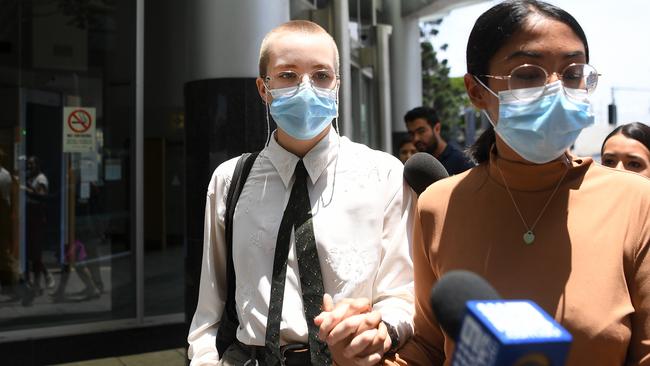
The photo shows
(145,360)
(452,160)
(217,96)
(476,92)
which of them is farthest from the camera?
(145,360)

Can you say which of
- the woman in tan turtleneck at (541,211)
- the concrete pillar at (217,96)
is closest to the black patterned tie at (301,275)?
the woman in tan turtleneck at (541,211)

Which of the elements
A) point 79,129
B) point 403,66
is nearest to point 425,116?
point 79,129

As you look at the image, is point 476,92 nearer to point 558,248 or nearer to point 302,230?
point 558,248

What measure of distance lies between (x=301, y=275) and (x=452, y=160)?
3.56m

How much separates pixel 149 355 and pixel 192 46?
3.10 meters

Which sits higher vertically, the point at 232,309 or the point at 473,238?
the point at 473,238

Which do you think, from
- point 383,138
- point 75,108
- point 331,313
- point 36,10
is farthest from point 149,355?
point 331,313

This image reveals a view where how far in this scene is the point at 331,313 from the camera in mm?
1496

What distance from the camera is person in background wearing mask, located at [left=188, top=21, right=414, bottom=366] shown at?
73.9 inches

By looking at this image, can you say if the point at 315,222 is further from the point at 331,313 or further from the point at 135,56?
the point at 135,56

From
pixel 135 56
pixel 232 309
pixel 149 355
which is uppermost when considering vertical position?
pixel 135 56

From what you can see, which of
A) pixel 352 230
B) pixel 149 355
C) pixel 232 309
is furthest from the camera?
pixel 149 355

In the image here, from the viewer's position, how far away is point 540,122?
1501 mm

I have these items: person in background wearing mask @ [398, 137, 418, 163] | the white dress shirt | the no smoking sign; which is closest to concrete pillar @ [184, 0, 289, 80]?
person in background wearing mask @ [398, 137, 418, 163]
